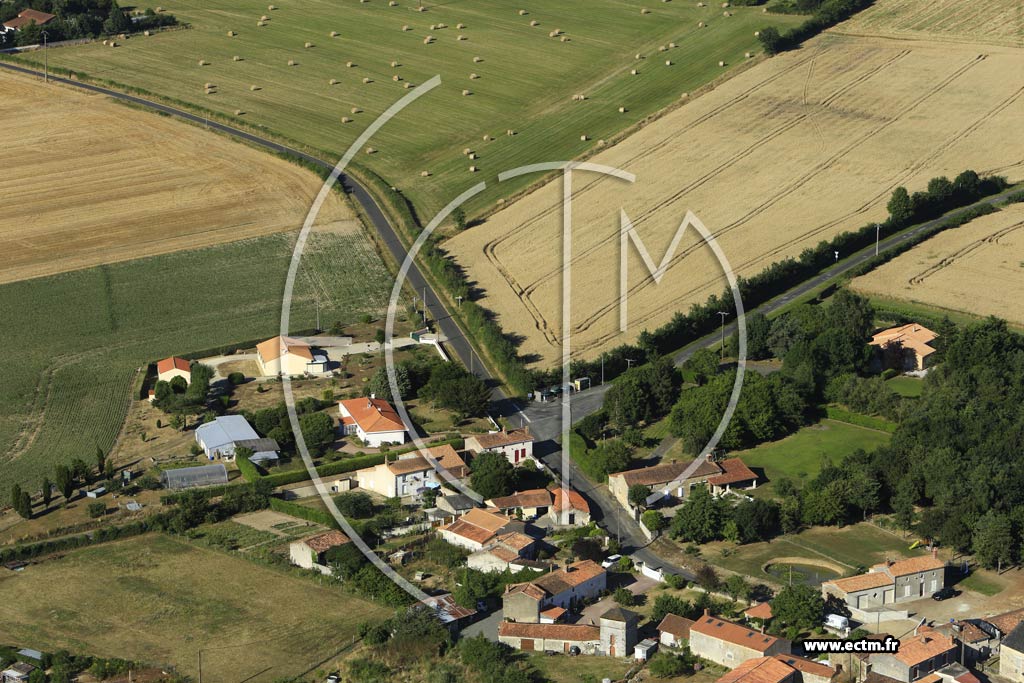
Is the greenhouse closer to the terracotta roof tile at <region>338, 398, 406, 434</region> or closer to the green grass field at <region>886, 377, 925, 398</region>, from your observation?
the terracotta roof tile at <region>338, 398, 406, 434</region>

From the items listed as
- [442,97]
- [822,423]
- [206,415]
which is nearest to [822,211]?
[822,423]

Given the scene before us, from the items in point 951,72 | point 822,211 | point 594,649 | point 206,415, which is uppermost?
point 951,72

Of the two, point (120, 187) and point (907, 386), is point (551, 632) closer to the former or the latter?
point (907, 386)

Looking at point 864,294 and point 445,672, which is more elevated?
point 864,294

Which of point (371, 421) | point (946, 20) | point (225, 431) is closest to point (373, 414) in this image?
point (371, 421)

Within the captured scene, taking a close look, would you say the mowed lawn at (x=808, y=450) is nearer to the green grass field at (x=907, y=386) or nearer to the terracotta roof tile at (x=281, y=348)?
the green grass field at (x=907, y=386)

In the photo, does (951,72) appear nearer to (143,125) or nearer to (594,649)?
(143,125)

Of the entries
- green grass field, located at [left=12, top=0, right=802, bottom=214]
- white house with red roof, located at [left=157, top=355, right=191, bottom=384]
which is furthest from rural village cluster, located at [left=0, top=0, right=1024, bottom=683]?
green grass field, located at [left=12, top=0, right=802, bottom=214]
